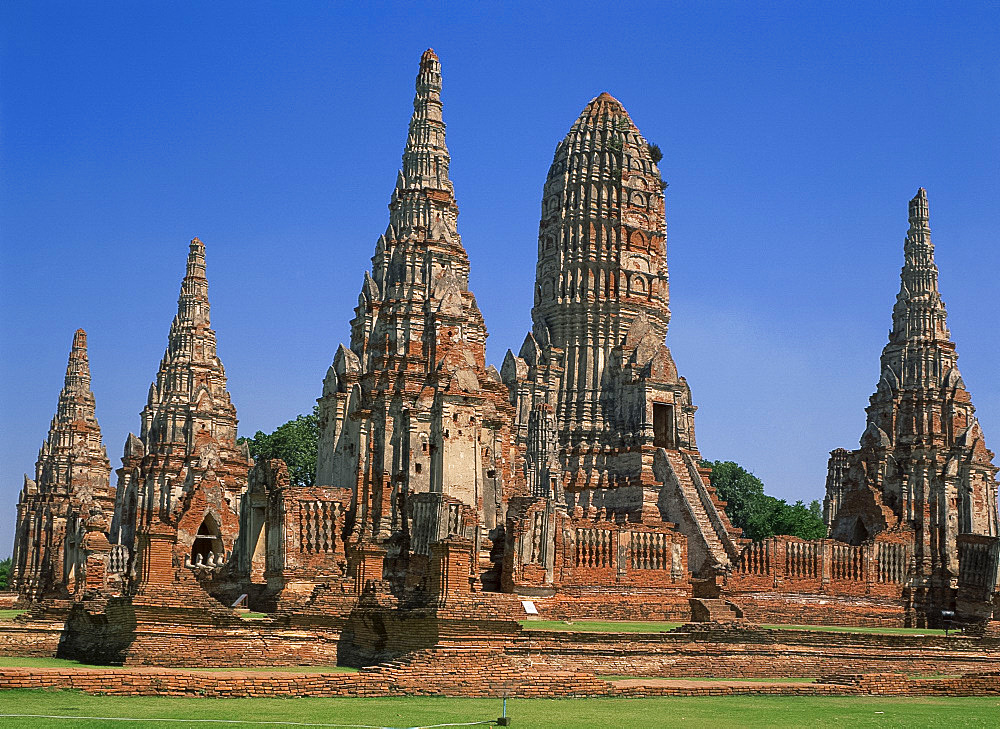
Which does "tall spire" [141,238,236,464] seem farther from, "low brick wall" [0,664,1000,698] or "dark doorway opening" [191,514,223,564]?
"low brick wall" [0,664,1000,698]

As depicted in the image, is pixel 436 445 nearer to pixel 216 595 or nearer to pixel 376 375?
pixel 376 375

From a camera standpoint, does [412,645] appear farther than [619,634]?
No

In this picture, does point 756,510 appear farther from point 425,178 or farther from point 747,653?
point 747,653

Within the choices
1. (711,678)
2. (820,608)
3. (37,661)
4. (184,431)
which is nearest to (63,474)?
(184,431)

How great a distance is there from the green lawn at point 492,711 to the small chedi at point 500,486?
418 cm

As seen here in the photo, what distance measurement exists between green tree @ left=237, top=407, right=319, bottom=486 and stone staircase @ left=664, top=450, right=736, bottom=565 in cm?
3191

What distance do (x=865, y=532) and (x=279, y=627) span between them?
27970mm

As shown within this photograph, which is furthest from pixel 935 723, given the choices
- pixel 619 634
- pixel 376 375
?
pixel 376 375

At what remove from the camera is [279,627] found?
2475cm

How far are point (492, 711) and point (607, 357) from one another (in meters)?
33.9

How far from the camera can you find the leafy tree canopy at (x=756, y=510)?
6638 cm

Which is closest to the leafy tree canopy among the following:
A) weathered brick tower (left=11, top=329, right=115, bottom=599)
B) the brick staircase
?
the brick staircase

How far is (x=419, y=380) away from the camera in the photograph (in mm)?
36562

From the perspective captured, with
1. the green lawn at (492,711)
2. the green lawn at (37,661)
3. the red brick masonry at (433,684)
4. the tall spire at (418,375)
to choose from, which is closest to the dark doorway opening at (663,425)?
the tall spire at (418,375)
